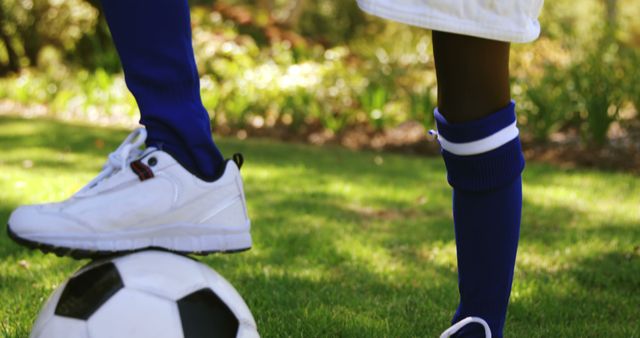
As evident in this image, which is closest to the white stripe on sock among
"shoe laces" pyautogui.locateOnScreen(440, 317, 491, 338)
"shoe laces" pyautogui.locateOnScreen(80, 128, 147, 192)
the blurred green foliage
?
"shoe laces" pyautogui.locateOnScreen(440, 317, 491, 338)

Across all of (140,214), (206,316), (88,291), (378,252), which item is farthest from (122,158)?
(378,252)

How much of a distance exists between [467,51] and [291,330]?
1010 millimetres

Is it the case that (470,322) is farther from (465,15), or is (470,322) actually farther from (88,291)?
(88,291)

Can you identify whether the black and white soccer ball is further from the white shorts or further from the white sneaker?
the white shorts

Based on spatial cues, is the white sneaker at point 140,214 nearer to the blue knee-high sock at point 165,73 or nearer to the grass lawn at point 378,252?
the blue knee-high sock at point 165,73

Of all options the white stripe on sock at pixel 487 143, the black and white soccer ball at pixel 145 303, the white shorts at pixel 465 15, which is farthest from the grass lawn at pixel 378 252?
the white shorts at pixel 465 15

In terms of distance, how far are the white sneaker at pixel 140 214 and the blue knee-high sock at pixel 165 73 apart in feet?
0.17

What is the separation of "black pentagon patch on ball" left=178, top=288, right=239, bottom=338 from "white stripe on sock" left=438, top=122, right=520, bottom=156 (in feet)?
1.94

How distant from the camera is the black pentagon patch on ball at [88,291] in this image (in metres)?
1.60

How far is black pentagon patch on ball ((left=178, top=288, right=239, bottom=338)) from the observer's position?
1617 millimetres

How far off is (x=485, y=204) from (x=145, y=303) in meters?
0.72

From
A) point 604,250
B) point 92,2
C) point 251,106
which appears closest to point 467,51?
point 604,250

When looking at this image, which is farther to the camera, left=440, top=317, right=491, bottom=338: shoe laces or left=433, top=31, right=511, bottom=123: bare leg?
left=440, top=317, right=491, bottom=338: shoe laces

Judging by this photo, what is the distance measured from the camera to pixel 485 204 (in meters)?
1.57
